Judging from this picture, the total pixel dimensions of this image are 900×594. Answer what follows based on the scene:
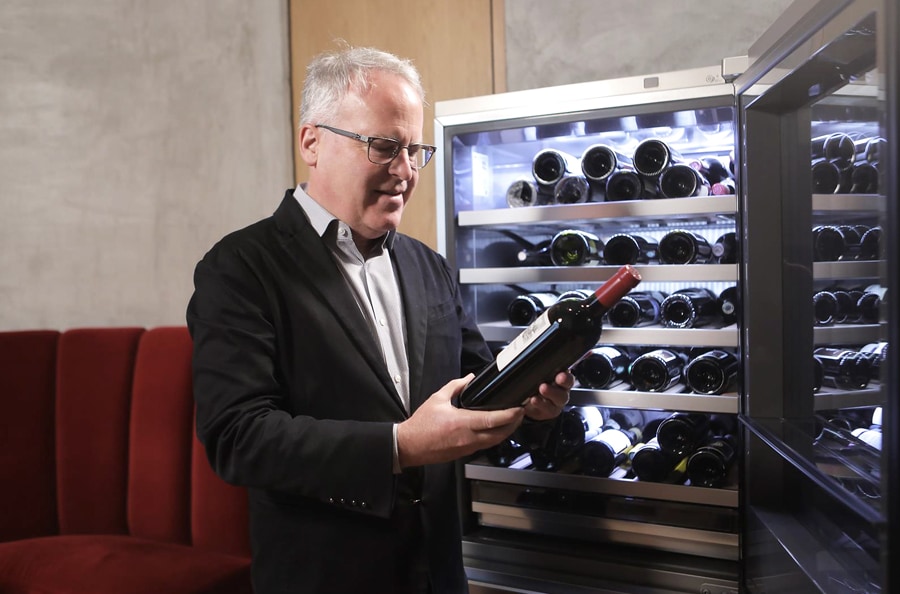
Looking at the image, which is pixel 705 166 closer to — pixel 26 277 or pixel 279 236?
pixel 279 236

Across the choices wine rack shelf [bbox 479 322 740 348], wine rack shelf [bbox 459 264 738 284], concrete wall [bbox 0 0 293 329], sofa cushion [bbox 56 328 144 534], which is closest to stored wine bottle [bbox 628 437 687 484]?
wine rack shelf [bbox 479 322 740 348]

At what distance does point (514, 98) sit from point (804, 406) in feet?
3.41

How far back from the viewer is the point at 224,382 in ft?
4.24

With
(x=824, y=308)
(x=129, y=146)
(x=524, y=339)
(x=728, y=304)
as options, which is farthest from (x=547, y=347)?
(x=129, y=146)

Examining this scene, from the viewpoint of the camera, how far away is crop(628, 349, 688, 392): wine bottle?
5.92ft

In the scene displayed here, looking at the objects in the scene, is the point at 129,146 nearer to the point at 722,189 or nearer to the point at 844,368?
the point at 722,189

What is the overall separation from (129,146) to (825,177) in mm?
2564

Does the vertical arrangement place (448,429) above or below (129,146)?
below

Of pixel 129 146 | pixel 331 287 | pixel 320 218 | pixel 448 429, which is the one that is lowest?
pixel 448 429

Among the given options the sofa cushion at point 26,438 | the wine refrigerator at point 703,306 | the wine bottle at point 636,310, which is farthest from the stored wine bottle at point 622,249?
the sofa cushion at point 26,438

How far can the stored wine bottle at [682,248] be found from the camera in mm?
1790

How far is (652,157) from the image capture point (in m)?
1.78

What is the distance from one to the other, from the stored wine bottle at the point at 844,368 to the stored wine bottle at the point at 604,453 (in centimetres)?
68

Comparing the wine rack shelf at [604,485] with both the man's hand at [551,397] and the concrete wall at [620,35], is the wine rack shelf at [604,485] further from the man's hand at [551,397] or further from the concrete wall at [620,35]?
the concrete wall at [620,35]
